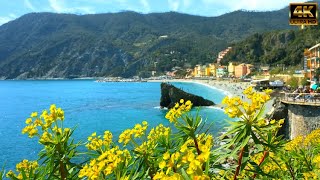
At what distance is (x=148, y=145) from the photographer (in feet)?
15.5

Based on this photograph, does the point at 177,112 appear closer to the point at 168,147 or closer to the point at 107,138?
the point at 168,147

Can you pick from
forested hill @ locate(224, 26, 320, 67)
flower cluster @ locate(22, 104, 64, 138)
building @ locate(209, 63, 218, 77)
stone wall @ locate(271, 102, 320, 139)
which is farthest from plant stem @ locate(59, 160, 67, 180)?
building @ locate(209, 63, 218, 77)

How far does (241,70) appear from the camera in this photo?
6038 inches

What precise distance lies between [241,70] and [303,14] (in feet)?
465

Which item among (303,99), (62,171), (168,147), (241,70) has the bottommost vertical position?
(303,99)

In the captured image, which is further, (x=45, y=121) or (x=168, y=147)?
(x=168, y=147)

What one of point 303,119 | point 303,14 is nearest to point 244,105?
point 303,14

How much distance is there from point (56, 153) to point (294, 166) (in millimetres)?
3933

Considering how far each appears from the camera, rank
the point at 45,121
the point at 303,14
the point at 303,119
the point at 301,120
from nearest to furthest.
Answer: the point at 45,121, the point at 303,14, the point at 303,119, the point at 301,120

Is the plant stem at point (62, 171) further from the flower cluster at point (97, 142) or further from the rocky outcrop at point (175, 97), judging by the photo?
the rocky outcrop at point (175, 97)

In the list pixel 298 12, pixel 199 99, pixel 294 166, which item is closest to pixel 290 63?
pixel 199 99

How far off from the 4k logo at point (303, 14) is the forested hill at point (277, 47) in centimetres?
10240

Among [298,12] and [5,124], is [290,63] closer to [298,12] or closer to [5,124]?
[5,124]

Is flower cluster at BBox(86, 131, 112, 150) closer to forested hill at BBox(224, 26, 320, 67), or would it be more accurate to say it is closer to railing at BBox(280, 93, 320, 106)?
railing at BBox(280, 93, 320, 106)
